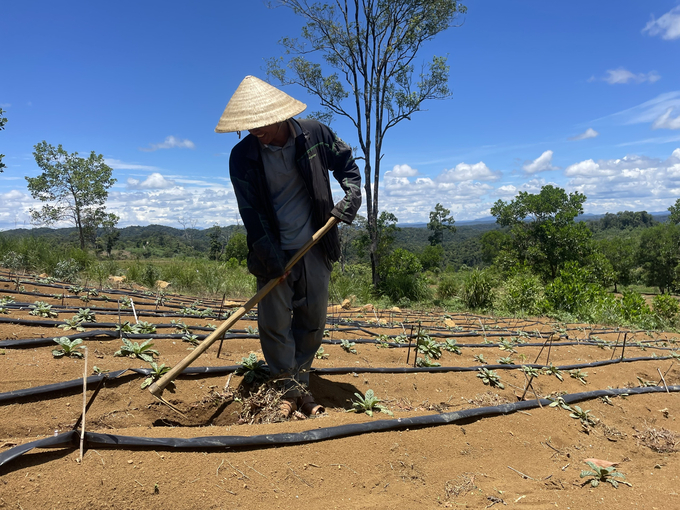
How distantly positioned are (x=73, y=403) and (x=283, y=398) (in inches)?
42.4

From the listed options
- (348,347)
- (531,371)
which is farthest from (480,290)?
(348,347)

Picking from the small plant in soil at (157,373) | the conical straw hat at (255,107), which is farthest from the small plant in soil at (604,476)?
the conical straw hat at (255,107)

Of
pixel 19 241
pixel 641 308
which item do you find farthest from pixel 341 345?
pixel 19 241

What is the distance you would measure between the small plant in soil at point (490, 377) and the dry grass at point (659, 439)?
0.88 m

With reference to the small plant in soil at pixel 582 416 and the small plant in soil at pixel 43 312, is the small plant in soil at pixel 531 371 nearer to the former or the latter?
the small plant in soil at pixel 582 416

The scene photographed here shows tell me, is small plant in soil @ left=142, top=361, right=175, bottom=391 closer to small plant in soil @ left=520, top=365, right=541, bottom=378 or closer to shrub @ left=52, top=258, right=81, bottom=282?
small plant in soil @ left=520, top=365, right=541, bottom=378

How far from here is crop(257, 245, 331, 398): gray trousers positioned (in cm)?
236

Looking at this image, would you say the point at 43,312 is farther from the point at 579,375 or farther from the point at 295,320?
the point at 579,375

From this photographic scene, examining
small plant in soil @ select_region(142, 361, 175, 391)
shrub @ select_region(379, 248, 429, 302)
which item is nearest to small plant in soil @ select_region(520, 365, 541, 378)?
small plant in soil @ select_region(142, 361, 175, 391)

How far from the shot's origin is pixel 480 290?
1108cm

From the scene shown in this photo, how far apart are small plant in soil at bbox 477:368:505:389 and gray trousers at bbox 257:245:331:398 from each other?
144cm

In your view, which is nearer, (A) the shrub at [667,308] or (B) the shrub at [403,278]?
Answer: (A) the shrub at [667,308]

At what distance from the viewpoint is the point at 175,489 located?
60.8 inches

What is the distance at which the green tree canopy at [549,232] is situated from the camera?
17.0m
